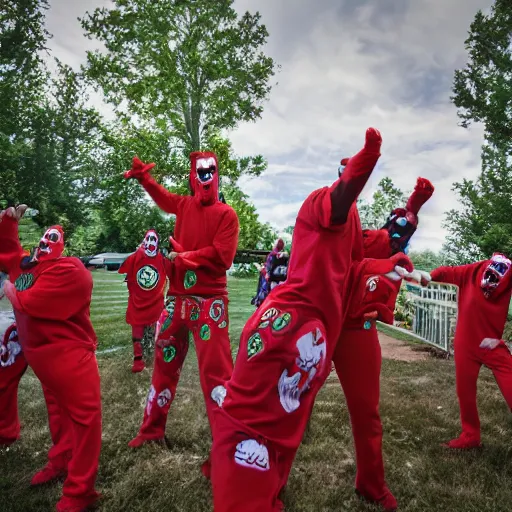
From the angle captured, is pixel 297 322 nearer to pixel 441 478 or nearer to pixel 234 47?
pixel 441 478

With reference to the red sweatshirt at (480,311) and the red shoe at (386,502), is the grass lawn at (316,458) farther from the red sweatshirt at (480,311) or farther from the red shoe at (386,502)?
the red sweatshirt at (480,311)

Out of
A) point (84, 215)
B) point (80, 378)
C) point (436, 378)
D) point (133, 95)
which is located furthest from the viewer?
point (133, 95)

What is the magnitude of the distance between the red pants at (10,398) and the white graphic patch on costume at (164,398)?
0.94m

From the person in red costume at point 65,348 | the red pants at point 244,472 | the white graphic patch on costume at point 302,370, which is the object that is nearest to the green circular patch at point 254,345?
the white graphic patch on costume at point 302,370

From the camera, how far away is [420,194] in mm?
2461

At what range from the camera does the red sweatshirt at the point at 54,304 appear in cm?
242

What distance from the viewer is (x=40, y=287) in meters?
2.44

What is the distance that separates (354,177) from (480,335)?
7.88 ft

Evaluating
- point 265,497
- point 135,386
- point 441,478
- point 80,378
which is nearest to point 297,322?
point 265,497

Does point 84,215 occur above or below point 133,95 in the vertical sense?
below

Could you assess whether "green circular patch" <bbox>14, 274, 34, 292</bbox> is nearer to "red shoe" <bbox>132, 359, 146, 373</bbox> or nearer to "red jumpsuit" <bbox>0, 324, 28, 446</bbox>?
"red jumpsuit" <bbox>0, 324, 28, 446</bbox>

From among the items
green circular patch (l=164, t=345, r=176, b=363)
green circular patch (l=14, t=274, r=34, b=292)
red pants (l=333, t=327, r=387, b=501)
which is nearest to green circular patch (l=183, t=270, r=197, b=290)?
green circular patch (l=164, t=345, r=176, b=363)

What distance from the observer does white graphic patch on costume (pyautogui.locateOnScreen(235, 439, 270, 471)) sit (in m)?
1.49

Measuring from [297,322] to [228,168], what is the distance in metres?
8.89
